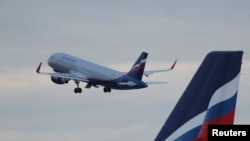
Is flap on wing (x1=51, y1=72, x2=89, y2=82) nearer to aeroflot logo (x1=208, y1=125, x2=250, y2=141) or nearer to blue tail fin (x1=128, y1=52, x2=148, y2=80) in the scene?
blue tail fin (x1=128, y1=52, x2=148, y2=80)

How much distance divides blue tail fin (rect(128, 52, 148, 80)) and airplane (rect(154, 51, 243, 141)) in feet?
436

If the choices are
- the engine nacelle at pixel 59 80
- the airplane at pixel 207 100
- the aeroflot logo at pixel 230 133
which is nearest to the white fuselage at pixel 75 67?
the engine nacelle at pixel 59 80

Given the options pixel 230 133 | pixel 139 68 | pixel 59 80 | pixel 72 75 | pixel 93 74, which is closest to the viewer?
pixel 230 133

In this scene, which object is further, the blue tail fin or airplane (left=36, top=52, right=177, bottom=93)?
the blue tail fin

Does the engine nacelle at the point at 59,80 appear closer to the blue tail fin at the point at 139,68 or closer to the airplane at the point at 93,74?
the airplane at the point at 93,74

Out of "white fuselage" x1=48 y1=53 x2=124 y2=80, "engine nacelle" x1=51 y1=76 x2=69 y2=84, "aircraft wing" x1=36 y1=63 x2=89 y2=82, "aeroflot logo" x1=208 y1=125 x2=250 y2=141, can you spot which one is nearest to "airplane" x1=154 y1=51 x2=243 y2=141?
"aeroflot logo" x1=208 y1=125 x2=250 y2=141

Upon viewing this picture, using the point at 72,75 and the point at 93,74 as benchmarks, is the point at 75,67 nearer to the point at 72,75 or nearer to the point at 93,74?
the point at 72,75

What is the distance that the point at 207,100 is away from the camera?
1368 inches

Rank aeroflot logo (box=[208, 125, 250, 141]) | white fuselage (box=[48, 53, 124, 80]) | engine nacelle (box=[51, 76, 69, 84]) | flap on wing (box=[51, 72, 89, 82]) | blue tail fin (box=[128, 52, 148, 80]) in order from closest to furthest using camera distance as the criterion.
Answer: aeroflot logo (box=[208, 125, 250, 141]), blue tail fin (box=[128, 52, 148, 80]), engine nacelle (box=[51, 76, 69, 84]), flap on wing (box=[51, 72, 89, 82]), white fuselage (box=[48, 53, 124, 80])

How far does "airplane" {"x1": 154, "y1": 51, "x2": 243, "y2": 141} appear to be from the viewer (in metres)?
33.9

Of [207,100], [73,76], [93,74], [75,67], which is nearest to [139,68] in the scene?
[93,74]

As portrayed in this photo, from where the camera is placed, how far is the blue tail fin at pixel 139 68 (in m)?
169

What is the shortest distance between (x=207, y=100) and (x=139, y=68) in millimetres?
136634

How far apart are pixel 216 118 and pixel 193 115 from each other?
1.13 metres
